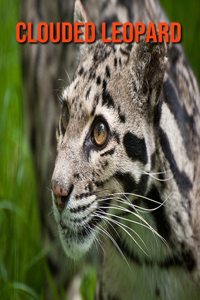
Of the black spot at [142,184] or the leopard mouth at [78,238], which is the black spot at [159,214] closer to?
the black spot at [142,184]

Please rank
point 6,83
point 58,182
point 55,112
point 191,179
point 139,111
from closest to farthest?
point 58,182 → point 139,111 → point 191,179 → point 55,112 → point 6,83

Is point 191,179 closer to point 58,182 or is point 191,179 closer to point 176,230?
point 176,230

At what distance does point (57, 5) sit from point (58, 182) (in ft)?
8.27

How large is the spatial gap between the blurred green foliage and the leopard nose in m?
1.17

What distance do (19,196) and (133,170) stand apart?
2.83 metres

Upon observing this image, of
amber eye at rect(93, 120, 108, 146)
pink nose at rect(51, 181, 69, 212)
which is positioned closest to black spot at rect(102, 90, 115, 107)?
amber eye at rect(93, 120, 108, 146)

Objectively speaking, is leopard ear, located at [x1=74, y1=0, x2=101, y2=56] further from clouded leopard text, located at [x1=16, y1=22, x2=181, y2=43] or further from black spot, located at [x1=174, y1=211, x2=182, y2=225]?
black spot, located at [x1=174, y1=211, x2=182, y2=225]

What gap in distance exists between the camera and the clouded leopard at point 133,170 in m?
2.92

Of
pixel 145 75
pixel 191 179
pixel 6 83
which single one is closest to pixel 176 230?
pixel 191 179

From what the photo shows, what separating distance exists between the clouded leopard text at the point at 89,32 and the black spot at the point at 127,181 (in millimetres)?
833

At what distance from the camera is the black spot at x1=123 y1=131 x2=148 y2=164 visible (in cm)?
296

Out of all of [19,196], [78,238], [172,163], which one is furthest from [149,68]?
[19,196]

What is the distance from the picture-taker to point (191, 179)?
10.5 ft

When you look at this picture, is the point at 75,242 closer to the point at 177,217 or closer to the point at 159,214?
the point at 159,214
